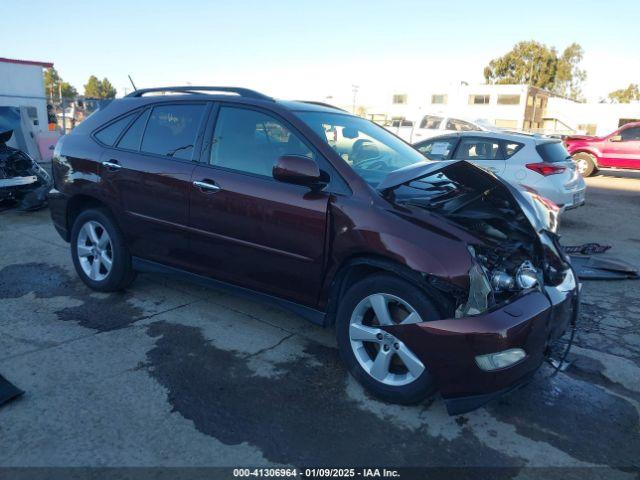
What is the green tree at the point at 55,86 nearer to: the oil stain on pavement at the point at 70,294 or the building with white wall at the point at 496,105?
the building with white wall at the point at 496,105

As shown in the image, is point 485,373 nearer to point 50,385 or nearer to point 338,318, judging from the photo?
point 338,318

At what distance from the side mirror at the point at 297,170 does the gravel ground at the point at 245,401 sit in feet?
4.11

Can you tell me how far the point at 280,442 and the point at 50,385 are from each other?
1.50m

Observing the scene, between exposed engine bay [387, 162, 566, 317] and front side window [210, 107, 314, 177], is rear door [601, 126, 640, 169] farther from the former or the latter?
front side window [210, 107, 314, 177]

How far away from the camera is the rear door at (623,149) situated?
49.7 ft

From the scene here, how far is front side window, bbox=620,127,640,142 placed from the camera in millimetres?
15195

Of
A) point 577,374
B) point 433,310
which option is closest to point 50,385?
point 433,310

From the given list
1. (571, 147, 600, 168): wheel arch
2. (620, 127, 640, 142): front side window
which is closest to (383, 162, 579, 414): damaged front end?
(571, 147, 600, 168): wheel arch

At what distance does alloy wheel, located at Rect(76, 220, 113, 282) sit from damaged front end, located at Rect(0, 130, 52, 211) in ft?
13.4

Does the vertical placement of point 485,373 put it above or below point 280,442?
above

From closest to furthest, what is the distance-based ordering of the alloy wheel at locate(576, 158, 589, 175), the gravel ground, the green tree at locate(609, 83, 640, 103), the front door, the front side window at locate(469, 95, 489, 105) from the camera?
1. the gravel ground
2. the front door
3. the alloy wheel at locate(576, 158, 589, 175)
4. the front side window at locate(469, 95, 489, 105)
5. the green tree at locate(609, 83, 640, 103)

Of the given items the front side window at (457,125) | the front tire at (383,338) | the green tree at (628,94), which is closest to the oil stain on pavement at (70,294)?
the front tire at (383,338)

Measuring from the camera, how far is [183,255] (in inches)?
158

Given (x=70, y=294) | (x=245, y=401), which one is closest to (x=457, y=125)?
(x=70, y=294)
